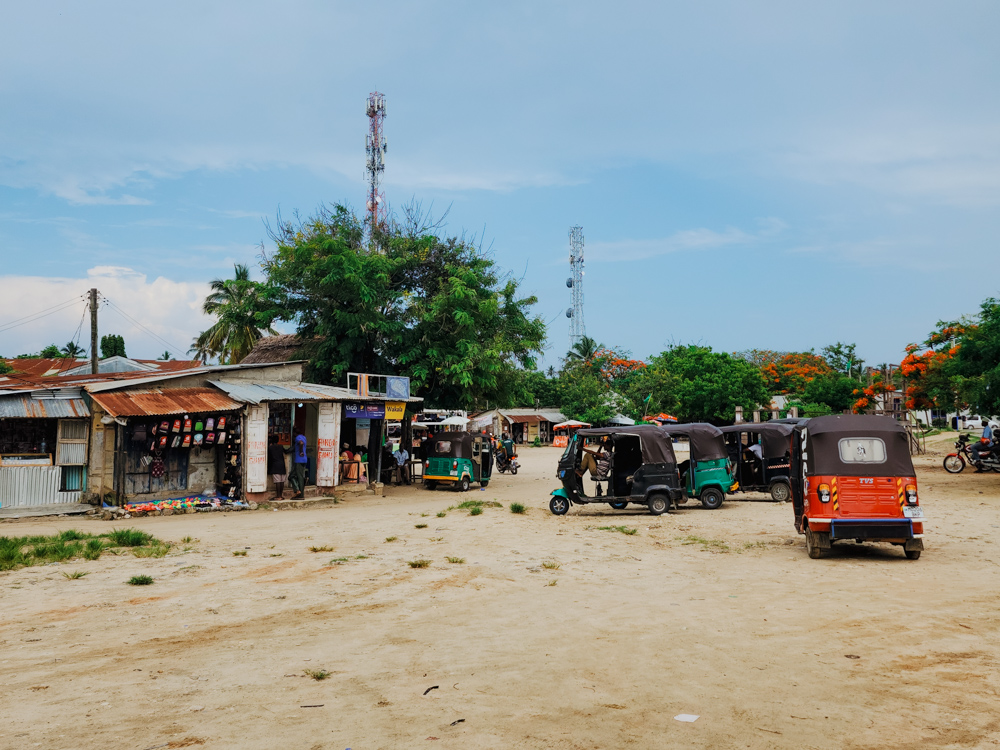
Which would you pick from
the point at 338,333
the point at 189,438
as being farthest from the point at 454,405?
the point at 189,438

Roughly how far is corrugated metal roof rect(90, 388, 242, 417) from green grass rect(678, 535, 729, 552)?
38.8 feet

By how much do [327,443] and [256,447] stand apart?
2487 mm

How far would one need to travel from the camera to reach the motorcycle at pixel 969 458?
84.6ft

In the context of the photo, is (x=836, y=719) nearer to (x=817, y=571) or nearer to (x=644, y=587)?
(x=644, y=587)

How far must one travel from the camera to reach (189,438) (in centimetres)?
1859

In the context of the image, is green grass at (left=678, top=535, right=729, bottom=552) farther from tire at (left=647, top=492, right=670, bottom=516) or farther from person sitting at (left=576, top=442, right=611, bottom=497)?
person sitting at (left=576, top=442, right=611, bottom=497)

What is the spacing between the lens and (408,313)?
90.6 feet

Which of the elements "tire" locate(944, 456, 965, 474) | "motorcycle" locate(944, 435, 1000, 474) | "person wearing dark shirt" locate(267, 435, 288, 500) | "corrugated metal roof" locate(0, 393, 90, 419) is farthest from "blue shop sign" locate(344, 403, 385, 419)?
"tire" locate(944, 456, 965, 474)

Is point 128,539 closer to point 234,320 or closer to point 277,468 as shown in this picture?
point 277,468

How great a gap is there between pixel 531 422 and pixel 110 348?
3619 centimetres

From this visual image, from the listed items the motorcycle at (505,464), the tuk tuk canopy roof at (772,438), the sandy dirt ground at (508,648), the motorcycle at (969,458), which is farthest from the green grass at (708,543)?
the motorcycle at (505,464)

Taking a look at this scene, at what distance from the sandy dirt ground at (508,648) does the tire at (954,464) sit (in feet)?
54.4

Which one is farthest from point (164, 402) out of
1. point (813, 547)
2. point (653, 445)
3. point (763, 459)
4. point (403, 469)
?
point (763, 459)

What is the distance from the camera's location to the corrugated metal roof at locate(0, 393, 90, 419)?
16484mm
